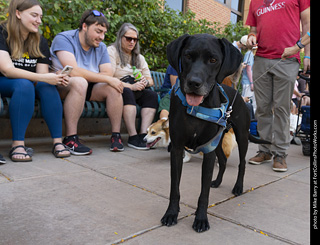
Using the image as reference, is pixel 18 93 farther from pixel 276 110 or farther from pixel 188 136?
pixel 276 110

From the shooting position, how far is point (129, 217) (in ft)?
6.18

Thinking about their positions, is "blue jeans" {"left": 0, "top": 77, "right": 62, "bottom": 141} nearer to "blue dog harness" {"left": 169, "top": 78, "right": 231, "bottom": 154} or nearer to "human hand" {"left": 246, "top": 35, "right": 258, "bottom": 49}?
"blue dog harness" {"left": 169, "top": 78, "right": 231, "bottom": 154}

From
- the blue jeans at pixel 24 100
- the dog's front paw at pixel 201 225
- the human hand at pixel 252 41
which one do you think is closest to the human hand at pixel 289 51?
the human hand at pixel 252 41

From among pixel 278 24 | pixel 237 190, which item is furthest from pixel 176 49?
pixel 278 24

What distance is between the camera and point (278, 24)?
3.45 m

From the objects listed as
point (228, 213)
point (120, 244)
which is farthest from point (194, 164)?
point (120, 244)

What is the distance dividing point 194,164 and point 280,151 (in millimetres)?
1113

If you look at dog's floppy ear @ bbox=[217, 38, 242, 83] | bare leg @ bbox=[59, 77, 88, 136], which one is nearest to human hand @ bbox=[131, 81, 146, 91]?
bare leg @ bbox=[59, 77, 88, 136]

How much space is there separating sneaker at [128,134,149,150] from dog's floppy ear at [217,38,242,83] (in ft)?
8.25

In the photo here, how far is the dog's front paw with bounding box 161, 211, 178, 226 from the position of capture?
5.94 feet

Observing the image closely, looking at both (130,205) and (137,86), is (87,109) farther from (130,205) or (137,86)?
(130,205)

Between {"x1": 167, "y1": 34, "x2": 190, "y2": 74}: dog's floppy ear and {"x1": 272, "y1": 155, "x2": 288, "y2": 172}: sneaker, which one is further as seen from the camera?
{"x1": 272, "y1": 155, "x2": 288, "y2": 172}: sneaker

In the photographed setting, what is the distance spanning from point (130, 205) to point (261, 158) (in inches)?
94.4

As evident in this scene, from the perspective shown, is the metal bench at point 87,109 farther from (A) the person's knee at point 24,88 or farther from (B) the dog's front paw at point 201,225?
(B) the dog's front paw at point 201,225
